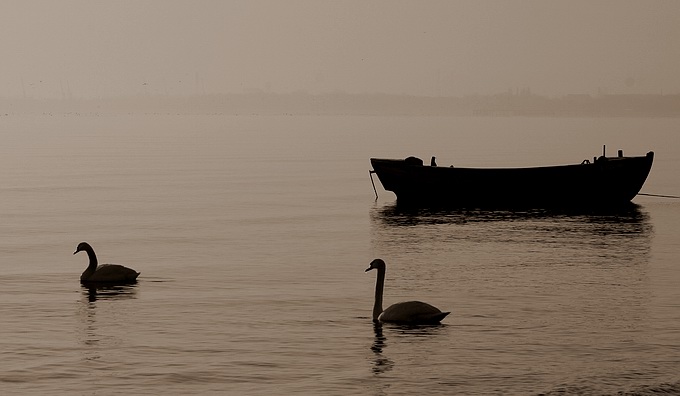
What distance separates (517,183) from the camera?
56.8 metres

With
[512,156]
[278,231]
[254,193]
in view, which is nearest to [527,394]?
[278,231]

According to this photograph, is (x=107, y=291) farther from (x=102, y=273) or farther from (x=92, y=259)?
(x=92, y=259)

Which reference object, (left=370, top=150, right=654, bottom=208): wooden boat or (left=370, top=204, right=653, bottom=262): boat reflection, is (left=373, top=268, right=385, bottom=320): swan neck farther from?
(left=370, top=150, right=654, bottom=208): wooden boat

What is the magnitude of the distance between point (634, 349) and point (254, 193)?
48.6 metres

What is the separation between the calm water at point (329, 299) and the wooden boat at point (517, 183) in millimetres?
1994

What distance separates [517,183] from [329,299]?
28.1 metres

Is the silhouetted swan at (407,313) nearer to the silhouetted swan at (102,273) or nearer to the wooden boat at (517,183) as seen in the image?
the silhouetted swan at (102,273)

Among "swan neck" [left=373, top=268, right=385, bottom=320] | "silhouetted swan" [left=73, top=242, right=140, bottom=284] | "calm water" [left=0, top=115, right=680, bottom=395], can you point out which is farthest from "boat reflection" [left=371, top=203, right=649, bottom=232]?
"swan neck" [left=373, top=268, right=385, bottom=320]

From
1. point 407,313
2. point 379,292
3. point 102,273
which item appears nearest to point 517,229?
point 102,273

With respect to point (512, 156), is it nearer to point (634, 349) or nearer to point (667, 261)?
point (667, 261)

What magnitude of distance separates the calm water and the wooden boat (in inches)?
78.5

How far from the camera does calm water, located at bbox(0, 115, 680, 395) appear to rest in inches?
850

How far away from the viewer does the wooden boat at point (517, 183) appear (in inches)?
2239

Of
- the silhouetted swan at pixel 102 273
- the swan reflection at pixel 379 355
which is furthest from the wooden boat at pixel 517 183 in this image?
the swan reflection at pixel 379 355
